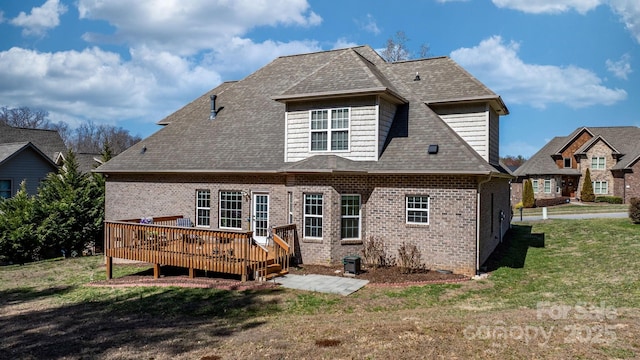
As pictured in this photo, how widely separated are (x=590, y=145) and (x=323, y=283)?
4154 centimetres

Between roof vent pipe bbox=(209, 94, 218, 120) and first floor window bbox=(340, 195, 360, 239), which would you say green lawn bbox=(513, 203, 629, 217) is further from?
roof vent pipe bbox=(209, 94, 218, 120)

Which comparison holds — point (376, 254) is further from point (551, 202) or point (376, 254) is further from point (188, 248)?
point (551, 202)

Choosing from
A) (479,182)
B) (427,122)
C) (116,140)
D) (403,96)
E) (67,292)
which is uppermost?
(116,140)

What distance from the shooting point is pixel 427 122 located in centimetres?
1534

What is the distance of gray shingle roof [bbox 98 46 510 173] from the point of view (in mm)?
14242

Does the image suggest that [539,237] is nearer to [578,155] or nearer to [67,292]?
[67,292]

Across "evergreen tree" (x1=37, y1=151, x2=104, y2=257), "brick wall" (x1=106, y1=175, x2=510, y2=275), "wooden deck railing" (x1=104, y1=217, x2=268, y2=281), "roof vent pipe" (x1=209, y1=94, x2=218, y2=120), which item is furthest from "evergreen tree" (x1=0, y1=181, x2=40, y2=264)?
"brick wall" (x1=106, y1=175, x2=510, y2=275)

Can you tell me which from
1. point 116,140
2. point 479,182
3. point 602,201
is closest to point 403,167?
point 479,182

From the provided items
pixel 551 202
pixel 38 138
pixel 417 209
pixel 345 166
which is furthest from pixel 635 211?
pixel 38 138

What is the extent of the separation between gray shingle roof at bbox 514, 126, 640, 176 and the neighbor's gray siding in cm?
4180

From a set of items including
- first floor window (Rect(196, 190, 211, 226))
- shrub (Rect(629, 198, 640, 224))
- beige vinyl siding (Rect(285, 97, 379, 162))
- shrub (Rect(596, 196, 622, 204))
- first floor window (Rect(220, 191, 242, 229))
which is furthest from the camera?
shrub (Rect(596, 196, 622, 204))

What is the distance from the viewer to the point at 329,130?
15.1 metres

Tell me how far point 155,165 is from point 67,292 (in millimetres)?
Result: 6891

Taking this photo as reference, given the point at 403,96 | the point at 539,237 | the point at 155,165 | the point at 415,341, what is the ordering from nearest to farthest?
the point at 415,341, the point at 403,96, the point at 155,165, the point at 539,237
